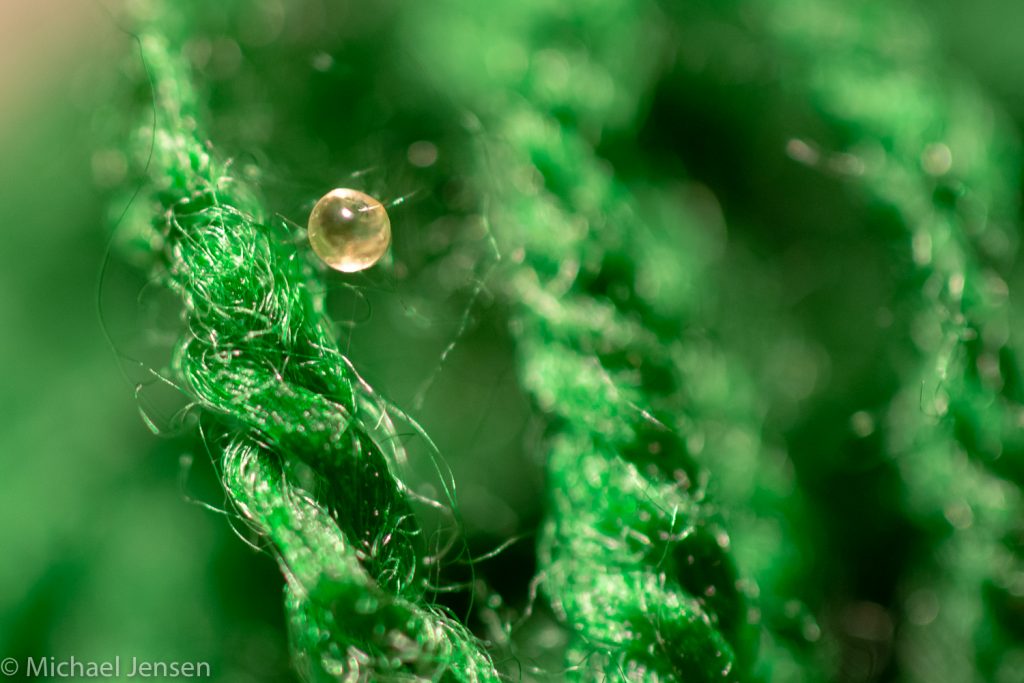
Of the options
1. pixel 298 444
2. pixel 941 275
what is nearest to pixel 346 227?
pixel 298 444


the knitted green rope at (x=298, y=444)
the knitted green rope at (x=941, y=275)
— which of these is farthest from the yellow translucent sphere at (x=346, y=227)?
the knitted green rope at (x=941, y=275)

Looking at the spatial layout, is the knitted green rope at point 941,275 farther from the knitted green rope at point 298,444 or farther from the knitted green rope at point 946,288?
the knitted green rope at point 298,444

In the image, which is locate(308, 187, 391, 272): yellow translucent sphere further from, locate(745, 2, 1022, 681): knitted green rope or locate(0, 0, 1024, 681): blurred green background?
locate(745, 2, 1022, 681): knitted green rope

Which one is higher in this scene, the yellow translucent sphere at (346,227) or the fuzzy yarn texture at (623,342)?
the yellow translucent sphere at (346,227)

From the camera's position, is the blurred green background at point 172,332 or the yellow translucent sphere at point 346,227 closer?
the yellow translucent sphere at point 346,227

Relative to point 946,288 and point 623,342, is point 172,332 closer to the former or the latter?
point 623,342
